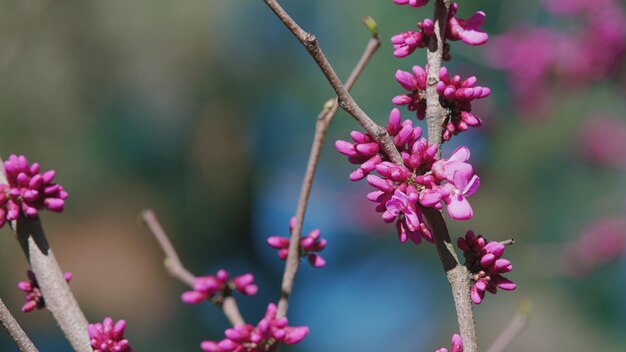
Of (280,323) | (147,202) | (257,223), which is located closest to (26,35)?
(147,202)

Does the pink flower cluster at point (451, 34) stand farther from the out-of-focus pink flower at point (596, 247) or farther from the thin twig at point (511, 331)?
the out-of-focus pink flower at point (596, 247)

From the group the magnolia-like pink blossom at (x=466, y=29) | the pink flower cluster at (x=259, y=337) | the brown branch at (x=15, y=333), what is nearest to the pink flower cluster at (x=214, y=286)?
the pink flower cluster at (x=259, y=337)

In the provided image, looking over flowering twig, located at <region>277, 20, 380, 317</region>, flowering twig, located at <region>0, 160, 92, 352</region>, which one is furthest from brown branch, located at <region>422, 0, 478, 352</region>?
flowering twig, located at <region>0, 160, 92, 352</region>

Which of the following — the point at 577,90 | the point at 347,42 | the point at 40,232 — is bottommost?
the point at 40,232

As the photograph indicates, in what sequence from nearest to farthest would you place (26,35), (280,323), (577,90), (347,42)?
(280,323), (577,90), (26,35), (347,42)

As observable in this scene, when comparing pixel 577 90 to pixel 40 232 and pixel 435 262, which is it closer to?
pixel 40 232

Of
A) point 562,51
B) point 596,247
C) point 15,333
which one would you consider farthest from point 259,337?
point 596,247

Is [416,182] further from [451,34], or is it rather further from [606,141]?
[606,141]
